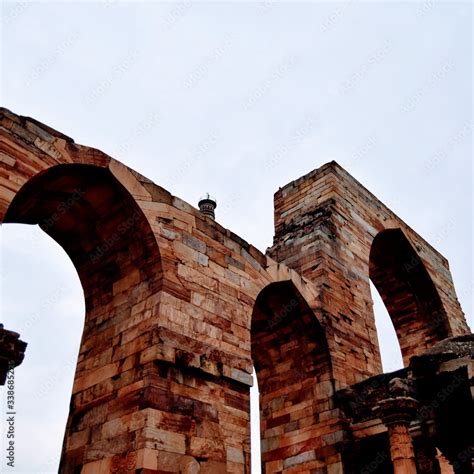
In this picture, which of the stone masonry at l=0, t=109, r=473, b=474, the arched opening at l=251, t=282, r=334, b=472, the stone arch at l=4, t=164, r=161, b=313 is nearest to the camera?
the stone masonry at l=0, t=109, r=473, b=474

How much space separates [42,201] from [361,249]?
272 inches

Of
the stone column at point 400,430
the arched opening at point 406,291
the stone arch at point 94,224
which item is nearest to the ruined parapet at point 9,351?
the stone arch at point 94,224

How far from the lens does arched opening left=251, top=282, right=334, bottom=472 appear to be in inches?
317

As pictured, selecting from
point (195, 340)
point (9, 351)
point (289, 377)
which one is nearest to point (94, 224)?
point (195, 340)

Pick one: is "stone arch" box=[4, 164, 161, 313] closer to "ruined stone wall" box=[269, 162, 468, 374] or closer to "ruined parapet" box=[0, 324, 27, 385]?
"ruined parapet" box=[0, 324, 27, 385]

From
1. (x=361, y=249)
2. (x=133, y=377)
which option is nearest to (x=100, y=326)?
(x=133, y=377)

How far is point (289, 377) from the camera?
8758 millimetres

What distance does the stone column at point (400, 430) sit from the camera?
19.0 ft

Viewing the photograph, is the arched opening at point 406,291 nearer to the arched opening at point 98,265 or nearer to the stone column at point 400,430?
the stone column at point 400,430

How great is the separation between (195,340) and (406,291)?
880cm

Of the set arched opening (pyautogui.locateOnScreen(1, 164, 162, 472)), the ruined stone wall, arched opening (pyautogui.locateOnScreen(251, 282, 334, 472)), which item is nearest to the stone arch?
arched opening (pyautogui.locateOnScreen(1, 164, 162, 472))

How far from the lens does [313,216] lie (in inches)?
410

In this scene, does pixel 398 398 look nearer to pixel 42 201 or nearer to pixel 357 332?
pixel 357 332

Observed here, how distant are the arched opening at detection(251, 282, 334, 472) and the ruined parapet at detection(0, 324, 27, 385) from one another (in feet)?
15.0
